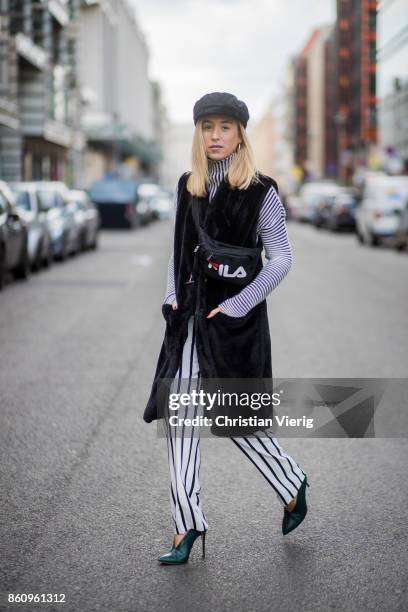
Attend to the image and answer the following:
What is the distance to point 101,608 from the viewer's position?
3.35 meters

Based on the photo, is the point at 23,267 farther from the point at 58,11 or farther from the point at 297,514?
the point at 58,11

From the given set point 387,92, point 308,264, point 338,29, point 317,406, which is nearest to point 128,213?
point 308,264

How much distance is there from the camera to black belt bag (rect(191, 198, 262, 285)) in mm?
3633

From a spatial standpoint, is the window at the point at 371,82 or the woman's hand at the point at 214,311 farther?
the window at the point at 371,82

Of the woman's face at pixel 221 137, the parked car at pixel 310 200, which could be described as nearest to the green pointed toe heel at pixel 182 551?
the woman's face at pixel 221 137

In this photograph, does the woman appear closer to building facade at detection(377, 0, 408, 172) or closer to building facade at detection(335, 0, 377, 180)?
building facade at detection(377, 0, 408, 172)

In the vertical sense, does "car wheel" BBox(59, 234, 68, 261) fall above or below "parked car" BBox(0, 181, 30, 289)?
below

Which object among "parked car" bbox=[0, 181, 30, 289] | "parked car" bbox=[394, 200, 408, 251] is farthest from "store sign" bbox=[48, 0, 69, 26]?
"parked car" bbox=[0, 181, 30, 289]

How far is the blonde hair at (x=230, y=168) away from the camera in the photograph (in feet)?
12.1

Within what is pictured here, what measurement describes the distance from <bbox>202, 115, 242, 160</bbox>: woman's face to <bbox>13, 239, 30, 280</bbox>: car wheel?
45.6ft

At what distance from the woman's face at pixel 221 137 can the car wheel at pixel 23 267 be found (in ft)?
45.6

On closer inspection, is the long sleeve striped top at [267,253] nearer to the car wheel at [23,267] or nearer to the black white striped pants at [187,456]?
the black white striped pants at [187,456]

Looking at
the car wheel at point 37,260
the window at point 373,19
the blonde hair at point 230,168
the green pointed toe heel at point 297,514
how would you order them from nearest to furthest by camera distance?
the blonde hair at point 230,168
the green pointed toe heel at point 297,514
the car wheel at point 37,260
the window at point 373,19

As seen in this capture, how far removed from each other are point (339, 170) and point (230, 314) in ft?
366
